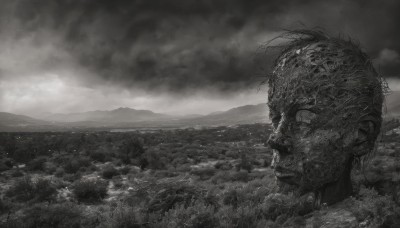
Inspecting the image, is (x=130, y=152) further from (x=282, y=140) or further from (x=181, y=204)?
(x=282, y=140)

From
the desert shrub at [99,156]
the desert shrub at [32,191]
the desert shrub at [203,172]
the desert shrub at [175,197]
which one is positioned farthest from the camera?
the desert shrub at [99,156]

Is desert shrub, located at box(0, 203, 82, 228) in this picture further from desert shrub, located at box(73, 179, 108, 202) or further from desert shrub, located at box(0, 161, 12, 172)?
desert shrub, located at box(0, 161, 12, 172)

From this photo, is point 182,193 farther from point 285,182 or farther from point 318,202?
point 318,202

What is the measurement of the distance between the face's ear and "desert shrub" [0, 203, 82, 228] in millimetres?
6078

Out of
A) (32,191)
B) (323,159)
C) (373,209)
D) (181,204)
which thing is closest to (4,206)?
(32,191)

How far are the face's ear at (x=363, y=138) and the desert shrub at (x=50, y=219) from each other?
6078 mm

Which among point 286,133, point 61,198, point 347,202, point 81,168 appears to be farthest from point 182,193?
point 81,168

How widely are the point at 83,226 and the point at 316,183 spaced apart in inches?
195

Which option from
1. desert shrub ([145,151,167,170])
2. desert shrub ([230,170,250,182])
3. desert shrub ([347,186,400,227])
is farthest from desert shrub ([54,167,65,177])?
desert shrub ([347,186,400,227])

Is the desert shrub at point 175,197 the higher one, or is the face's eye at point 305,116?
the face's eye at point 305,116

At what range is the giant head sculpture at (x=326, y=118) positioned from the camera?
5.47m

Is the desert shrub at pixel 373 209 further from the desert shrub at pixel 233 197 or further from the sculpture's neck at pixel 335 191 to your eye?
the desert shrub at pixel 233 197

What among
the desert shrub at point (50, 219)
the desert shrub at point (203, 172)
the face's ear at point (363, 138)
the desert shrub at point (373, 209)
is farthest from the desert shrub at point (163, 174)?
the face's ear at point (363, 138)

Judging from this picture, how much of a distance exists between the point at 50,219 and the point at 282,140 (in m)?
5.66
